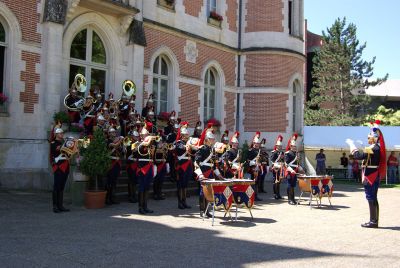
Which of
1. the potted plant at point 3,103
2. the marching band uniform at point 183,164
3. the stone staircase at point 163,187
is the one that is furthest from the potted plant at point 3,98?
the marching band uniform at point 183,164

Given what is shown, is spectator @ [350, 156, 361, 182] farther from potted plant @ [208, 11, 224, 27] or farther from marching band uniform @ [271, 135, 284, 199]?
marching band uniform @ [271, 135, 284, 199]

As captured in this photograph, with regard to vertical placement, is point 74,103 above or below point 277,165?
above

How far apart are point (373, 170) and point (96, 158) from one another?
5.96m

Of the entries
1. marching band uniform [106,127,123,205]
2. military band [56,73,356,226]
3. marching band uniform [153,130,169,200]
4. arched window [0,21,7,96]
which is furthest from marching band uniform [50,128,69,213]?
arched window [0,21,7,96]

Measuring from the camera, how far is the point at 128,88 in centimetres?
1532

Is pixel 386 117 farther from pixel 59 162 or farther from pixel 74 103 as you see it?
pixel 59 162

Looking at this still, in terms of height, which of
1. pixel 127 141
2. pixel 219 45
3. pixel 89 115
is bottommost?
pixel 127 141

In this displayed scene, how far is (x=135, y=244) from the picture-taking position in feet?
22.5

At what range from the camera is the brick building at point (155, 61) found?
1261 cm

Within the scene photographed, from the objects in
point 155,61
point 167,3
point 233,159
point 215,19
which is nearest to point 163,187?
point 233,159

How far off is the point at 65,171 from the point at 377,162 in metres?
6.60

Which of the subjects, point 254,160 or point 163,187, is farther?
point 254,160

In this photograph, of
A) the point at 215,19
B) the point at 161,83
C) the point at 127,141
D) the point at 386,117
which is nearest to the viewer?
the point at 127,141

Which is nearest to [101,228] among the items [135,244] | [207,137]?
[135,244]
